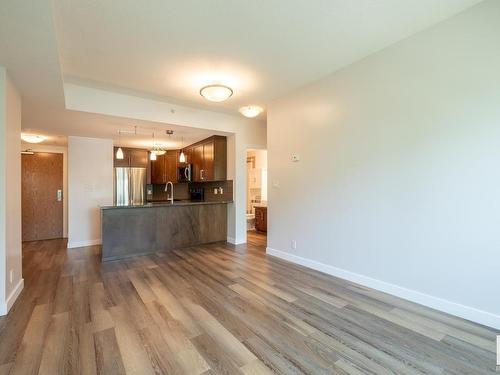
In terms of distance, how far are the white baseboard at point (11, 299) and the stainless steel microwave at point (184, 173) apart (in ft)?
13.6

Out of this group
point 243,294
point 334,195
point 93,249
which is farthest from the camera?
point 93,249

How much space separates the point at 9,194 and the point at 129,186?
412 cm

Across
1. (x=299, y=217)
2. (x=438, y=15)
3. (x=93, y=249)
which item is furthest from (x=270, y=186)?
(x=93, y=249)

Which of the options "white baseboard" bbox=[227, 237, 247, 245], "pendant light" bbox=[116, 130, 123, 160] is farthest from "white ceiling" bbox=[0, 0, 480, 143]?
"white baseboard" bbox=[227, 237, 247, 245]

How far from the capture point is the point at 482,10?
86.3 inches

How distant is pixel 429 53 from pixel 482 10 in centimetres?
45

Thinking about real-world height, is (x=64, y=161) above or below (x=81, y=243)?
above

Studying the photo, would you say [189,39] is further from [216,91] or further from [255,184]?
[255,184]

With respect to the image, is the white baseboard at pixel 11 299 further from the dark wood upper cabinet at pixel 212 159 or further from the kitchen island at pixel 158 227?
the dark wood upper cabinet at pixel 212 159

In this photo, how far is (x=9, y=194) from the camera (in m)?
2.56

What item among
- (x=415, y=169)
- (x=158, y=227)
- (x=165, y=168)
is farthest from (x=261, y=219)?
(x=415, y=169)

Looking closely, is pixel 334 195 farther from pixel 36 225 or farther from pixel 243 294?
pixel 36 225

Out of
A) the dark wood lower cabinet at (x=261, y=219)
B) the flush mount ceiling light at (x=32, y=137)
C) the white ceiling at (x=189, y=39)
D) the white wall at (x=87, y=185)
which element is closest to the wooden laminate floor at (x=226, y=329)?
the white wall at (x=87, y=185)

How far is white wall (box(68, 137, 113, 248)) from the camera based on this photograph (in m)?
5.32
